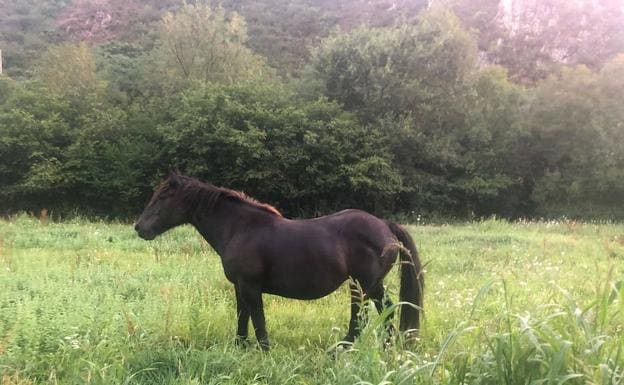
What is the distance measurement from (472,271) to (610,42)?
167ft

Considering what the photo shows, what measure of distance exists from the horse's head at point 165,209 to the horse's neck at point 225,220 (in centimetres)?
20

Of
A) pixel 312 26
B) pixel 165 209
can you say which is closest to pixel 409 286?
pixel 165 209

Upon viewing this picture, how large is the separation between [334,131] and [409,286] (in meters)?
21.3

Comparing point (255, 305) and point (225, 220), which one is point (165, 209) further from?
point (255, 305)

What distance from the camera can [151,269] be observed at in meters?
7.22

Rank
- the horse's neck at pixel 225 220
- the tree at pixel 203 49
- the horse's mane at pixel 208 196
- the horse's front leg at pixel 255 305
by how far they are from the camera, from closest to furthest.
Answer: the horse's front leg at pixel 255 305 → the horse's neck at pixel 225 220 → the horse's mane at pixel 208 196 → the tree at pixel 203 49

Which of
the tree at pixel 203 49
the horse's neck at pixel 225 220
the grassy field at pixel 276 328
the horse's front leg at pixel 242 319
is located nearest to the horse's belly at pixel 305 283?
the horse's front leg at pixel 242 319

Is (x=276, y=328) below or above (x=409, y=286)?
below

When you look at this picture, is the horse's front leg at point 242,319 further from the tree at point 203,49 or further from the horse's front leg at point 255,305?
the tree at point 203,49

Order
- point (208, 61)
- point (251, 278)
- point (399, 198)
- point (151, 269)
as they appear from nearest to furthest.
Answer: point (251, 278) → point (151, 269) → point (399, 198) → point (208, 61)

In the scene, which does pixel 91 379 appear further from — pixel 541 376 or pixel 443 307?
pixel 443 307

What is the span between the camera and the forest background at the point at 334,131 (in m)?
25.0

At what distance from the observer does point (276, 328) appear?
15.8 ft

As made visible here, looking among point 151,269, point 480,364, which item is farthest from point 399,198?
point 480,364
